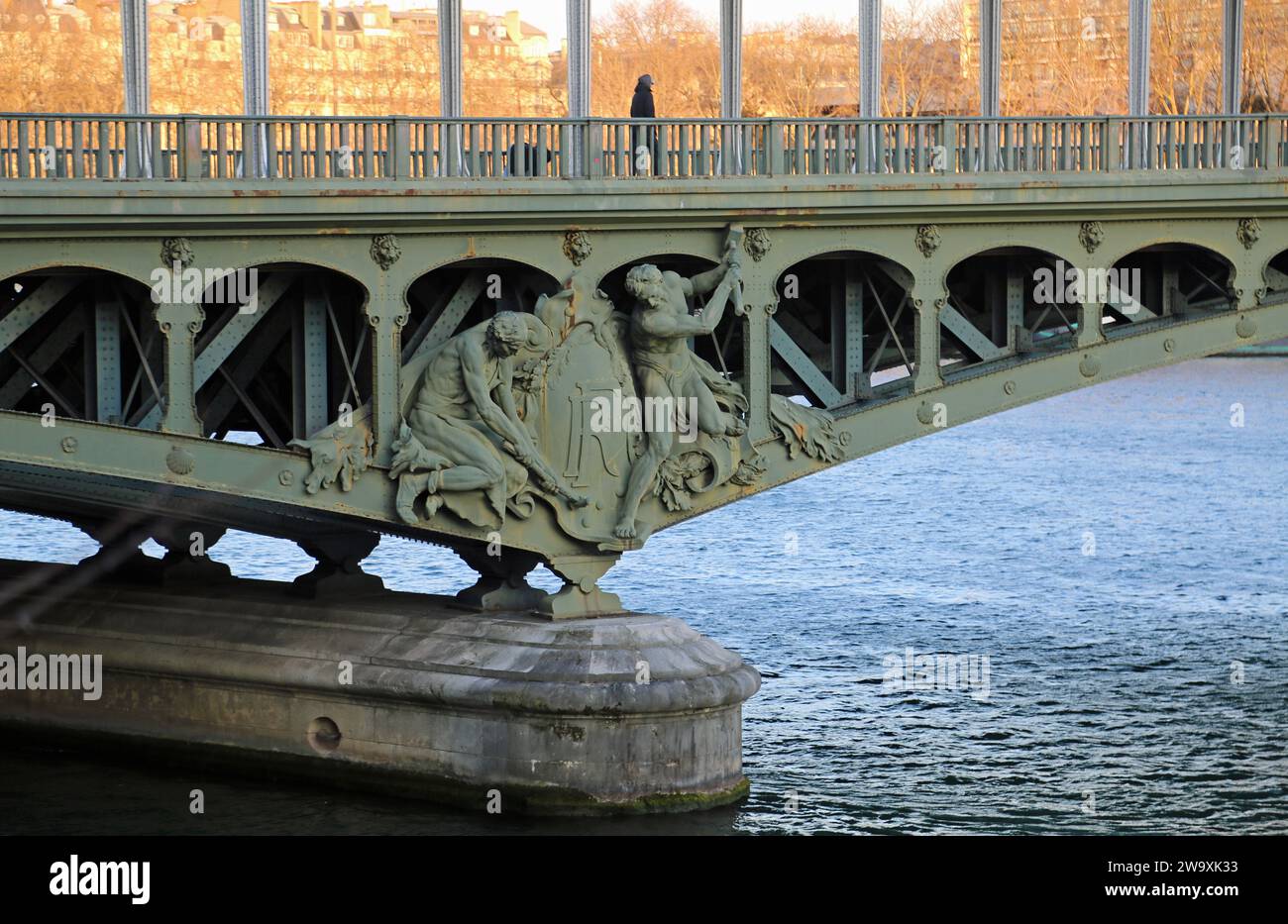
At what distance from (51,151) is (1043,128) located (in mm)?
10940

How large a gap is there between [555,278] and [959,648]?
14460 millimetres

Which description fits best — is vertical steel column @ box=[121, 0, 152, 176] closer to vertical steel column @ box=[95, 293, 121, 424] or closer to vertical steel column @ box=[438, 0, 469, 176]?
vertical steel column @ box=[95, 293, 121, 424]

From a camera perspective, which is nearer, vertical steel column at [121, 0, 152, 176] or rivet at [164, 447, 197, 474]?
rivet at [164, 447, 197, 474]

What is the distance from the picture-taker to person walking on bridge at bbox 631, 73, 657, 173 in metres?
27.7

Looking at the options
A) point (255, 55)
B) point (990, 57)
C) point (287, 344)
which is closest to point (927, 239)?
point (990, 57)

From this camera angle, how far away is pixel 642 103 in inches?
1120

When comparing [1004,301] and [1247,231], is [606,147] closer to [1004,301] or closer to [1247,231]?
[1004,301]

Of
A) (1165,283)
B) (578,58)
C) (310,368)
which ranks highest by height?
(578,58)

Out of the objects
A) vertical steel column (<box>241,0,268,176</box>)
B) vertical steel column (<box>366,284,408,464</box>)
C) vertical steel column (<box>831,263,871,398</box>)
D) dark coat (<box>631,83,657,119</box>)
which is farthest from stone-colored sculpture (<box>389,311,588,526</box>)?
vertical steel column (<box>831,263,871,398</box>)

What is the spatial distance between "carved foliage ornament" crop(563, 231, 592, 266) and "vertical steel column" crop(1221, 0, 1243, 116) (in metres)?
8.10

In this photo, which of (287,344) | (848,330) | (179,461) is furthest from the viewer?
(848,330)
